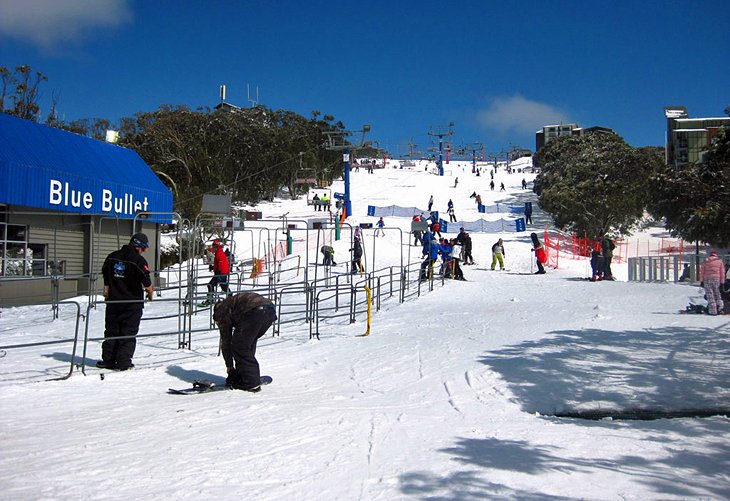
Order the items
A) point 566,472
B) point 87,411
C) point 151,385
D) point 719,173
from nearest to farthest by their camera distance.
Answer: point 566,472, point 87,411, point 151,385, point 719,173

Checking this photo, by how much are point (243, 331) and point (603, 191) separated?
3778 cm

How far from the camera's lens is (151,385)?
24.6 ft

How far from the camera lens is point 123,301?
834 cm

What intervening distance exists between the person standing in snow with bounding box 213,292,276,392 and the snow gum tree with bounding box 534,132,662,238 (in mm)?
37062

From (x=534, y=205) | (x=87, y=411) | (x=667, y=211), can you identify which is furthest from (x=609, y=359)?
(x=534, y=205)

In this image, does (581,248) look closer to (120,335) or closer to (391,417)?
(120,335)

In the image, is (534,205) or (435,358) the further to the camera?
(534,205)

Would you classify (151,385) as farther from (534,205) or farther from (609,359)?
(534,205)

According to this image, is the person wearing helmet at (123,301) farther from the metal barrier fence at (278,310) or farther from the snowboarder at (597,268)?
the snowboarder at (597,268)

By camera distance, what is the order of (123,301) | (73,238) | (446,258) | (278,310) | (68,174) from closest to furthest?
(123,301) < (278,310) < (68,174) < (73,238) < (446,258)

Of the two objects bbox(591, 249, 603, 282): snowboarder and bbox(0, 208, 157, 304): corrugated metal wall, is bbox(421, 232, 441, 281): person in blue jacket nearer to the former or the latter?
bbox(591, 249, 603, 282): snowboarder

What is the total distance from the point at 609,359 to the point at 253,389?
4.90 metres

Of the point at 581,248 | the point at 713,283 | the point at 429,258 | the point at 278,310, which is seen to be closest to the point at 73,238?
the point at 278,310

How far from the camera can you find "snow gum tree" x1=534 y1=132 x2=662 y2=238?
132 feet
